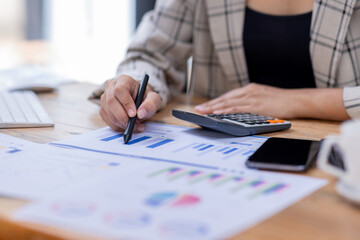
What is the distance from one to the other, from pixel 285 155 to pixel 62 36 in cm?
397

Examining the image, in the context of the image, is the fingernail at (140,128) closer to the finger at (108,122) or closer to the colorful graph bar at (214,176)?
the finger at (108,122)

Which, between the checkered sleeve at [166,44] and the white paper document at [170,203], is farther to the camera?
the checkered sleeve at [166,44]

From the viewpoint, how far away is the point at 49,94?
118cm

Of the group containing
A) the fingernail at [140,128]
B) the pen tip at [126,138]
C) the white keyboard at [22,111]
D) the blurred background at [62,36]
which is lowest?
the blurred background at [62,36]

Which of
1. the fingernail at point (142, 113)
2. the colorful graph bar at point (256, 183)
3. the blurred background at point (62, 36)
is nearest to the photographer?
the colorful graph bar at point (256, 183)

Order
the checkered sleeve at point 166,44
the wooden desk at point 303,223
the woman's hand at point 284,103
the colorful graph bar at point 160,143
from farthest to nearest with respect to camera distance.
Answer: the checkered sleeve at point 166,44
the woman's hand at point 284,103
the colorful graph bar at point 160,143
the wooden desk at point 303,223

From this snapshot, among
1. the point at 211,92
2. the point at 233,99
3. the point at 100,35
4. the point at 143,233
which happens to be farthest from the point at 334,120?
the point at 100,35

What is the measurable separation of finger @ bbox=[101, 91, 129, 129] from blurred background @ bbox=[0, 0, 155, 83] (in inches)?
126

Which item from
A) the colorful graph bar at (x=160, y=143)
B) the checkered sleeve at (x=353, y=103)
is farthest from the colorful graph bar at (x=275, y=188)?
the checkered sleeve at (x=353, y=103)

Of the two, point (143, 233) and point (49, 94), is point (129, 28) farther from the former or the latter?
point (143, 233)

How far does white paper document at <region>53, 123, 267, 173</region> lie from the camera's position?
2.02ft

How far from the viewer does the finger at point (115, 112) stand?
0.79 m

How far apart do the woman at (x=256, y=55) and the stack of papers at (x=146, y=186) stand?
24 centimetres

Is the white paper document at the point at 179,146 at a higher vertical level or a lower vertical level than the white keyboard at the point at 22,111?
higher
